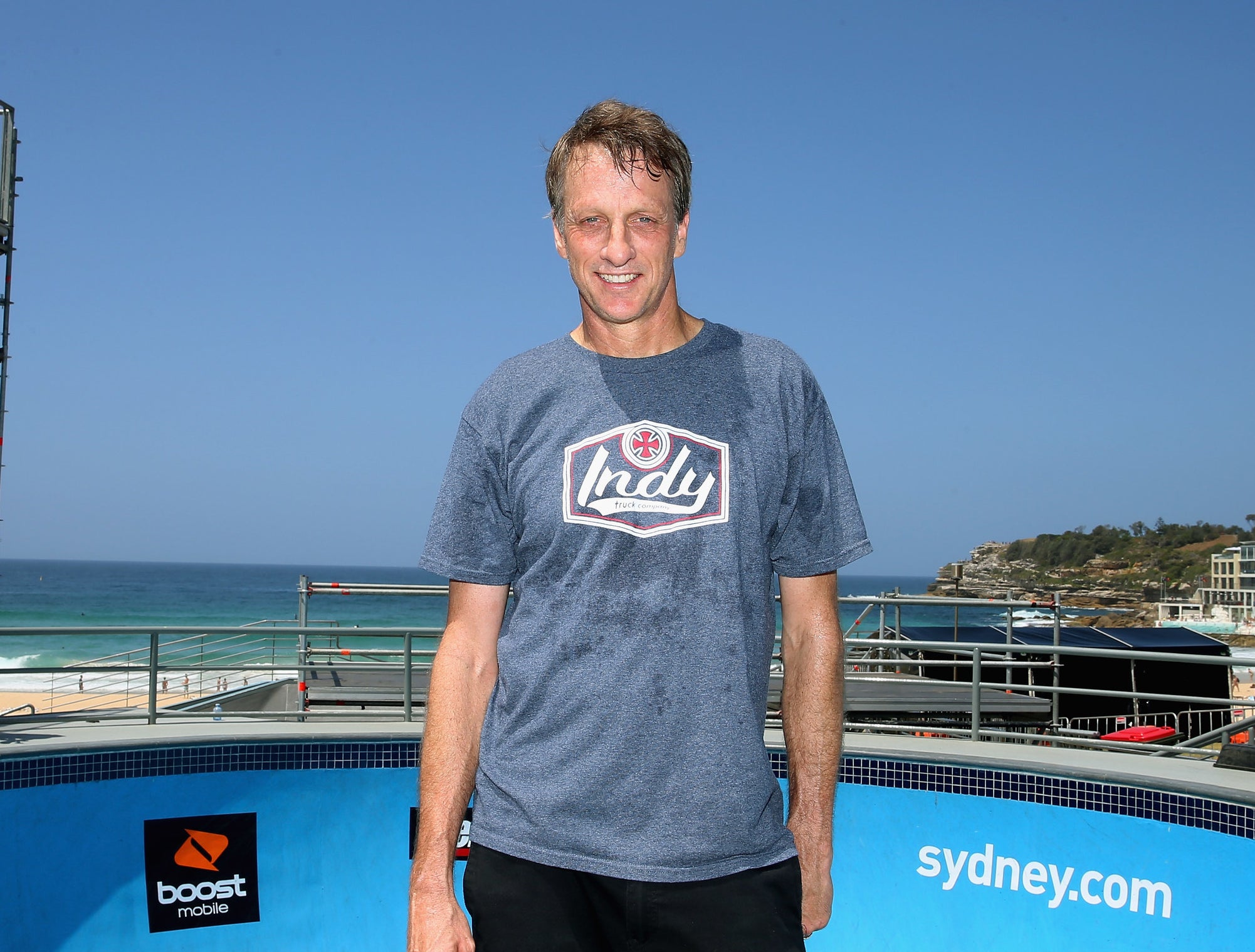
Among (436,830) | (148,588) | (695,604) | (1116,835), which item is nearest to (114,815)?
(436,830)

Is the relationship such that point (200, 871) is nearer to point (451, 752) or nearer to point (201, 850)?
point (201, 850)

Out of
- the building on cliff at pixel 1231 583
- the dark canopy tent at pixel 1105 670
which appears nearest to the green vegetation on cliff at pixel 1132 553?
the building on cliff at pixel 1231 583

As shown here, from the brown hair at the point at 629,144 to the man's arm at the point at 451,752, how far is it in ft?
2.18

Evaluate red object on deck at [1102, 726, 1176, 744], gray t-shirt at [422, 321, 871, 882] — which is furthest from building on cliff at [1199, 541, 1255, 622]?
gray t-shirt at [422, 321, 871, 882]

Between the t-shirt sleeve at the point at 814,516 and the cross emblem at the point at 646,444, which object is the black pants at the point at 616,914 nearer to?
the t-shirt sleeve at the point at 814,516

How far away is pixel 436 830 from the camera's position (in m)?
1.34

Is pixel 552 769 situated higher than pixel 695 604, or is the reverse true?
pixel 695 604

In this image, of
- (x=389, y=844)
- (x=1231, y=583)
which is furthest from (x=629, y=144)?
(x=1231, y=583)

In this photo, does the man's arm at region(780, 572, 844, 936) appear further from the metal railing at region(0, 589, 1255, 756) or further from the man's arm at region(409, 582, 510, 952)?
the metal railing at region(0, 589, 1255, 756)

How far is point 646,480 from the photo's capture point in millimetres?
1385

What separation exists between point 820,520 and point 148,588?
314 ft

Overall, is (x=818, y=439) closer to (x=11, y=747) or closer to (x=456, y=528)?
(x=456, y=528)

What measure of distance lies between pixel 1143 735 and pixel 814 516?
9.86m

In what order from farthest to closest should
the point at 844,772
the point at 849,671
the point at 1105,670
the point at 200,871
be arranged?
the point at 1105,670 → the point at 849,671 → the point at 844,772 → the point at 200,871
